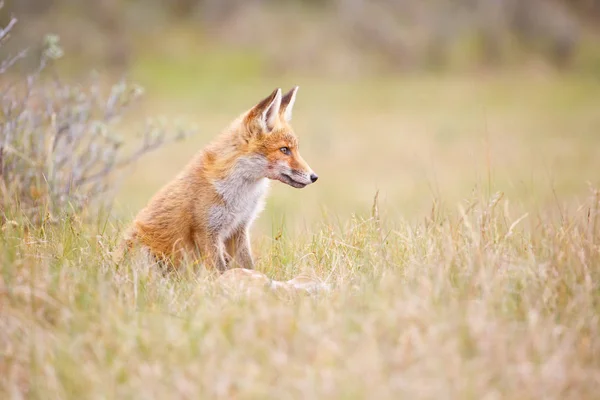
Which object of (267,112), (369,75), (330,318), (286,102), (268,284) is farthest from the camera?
(369,75)

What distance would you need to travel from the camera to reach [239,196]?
6.06 m

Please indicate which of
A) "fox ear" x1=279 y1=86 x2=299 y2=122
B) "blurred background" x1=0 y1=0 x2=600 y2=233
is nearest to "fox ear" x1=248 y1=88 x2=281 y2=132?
"fox ear" x1=279 y1=86 x2=299 y2=122

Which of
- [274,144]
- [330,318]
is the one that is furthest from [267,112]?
[330,318]

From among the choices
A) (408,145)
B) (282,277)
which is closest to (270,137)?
(282,277)

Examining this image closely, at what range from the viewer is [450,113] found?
28.5m

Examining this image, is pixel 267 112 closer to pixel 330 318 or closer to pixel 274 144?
pixel 274 144

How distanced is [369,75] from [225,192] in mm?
32581

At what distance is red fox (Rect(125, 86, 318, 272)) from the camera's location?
587 cm

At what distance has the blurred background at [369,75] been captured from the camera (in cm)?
2016

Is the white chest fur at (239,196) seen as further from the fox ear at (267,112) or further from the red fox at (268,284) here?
the red fox at (268,284)

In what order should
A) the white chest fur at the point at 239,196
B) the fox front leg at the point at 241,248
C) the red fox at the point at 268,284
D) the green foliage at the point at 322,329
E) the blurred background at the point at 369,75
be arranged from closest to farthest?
1. the green foliage at the point at 322,329
2. the red fox at the point at 268,284
3. the white chest fur at the point at 239,196
4. the fox front leg at the point at 241,248
5. the blurred background at the point at 369,75

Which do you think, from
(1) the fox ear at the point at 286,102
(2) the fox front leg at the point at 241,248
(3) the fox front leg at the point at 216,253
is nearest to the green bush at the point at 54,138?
(3) the fox front leg at the point at 216,253

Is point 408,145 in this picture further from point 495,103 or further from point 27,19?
→ point 27,19

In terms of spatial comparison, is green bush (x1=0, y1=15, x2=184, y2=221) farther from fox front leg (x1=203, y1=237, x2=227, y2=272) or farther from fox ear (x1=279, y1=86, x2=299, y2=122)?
fox ear (x1=279, y1=86, x2=299, y2=122)
